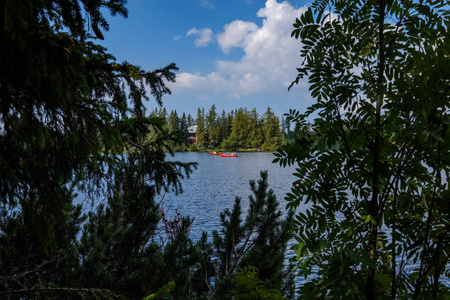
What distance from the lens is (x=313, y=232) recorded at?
1.25 metres

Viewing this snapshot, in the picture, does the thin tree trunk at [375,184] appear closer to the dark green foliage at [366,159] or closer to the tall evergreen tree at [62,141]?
the dark green foliage at [366,159]

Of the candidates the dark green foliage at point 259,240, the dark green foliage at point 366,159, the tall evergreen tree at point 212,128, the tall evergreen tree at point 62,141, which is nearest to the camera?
the dark green foliage at point 366,159

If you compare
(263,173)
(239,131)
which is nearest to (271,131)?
(239,131)

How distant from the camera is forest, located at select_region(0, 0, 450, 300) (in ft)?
3.75

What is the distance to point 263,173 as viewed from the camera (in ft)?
11.9

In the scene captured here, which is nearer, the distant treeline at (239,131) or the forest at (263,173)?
the forest at (263,173)

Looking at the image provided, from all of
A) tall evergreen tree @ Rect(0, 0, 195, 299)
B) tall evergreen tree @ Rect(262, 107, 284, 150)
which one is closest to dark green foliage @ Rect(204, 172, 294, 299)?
tall evergreen tree @ Rect(0, 0, 195, 299)

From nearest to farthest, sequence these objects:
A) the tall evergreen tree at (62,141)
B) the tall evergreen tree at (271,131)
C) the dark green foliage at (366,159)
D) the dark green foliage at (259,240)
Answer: the dark green foliage at (366,159), the tall evergreen tree at (62,141), the dark green foliage at (259,240), the tall evergreen tree at (271,131)

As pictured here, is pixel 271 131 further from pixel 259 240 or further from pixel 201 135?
pixel 259 240

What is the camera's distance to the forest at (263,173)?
3.75 feet

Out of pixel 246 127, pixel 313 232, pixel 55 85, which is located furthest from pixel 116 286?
pixel 246 127

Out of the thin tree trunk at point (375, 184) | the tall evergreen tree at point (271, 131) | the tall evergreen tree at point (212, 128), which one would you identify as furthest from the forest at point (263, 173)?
the tall evergreen tree at point (212, 128)

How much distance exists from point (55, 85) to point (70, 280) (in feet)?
7.14

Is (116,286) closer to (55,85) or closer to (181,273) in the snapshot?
(181,273)
